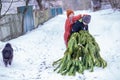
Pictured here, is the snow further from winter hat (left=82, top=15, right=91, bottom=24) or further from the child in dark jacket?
winter hat (left=82, top=15, right=91, bottom=24)

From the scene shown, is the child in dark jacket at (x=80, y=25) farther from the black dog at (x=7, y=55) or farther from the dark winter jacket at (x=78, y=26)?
the black dog at (x=7, y=55)

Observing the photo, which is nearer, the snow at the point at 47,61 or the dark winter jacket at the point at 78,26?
the snow at the point at 47,61

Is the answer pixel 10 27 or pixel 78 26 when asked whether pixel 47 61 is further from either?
pixel 10 27

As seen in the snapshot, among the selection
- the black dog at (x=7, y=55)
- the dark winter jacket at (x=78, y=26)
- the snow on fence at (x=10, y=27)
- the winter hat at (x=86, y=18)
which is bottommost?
the snow on fence at (x=10, y=27)

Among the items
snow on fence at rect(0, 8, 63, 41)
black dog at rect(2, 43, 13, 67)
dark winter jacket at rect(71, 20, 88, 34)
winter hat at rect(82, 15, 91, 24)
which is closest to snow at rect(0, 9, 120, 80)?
black dog at rect(2, 43, 13, 67)

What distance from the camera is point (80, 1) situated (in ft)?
334

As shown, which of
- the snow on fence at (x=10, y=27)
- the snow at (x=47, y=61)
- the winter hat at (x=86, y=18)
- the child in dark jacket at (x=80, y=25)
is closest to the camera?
the snow at (x=47, y=61)

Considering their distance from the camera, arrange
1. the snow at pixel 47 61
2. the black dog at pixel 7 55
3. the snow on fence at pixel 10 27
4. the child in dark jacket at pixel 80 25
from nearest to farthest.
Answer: the snow at pixel 47 61 → the child in dark jacket at pixel 80 25 → the black dog at pixel 7 55 → the snow on fence at pixel 10 27

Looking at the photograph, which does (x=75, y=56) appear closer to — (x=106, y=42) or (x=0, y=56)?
(x=0, y=56)

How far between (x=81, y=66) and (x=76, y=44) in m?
0.89

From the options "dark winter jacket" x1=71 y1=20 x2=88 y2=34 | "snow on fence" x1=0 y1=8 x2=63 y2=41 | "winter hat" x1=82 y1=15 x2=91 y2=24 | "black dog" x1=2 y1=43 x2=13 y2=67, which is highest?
"winter hat" x1=82 y1=15 x2=91 y2=24

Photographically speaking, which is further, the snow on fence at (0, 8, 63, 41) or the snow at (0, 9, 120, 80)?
the snow on fence at (0, 8, 63, 41)

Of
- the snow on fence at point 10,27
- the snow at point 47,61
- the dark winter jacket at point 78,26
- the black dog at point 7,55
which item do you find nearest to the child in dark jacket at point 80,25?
the dark winter jacket at point 78,26

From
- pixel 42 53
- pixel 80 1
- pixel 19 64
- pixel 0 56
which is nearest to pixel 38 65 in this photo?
pixel 19 64
